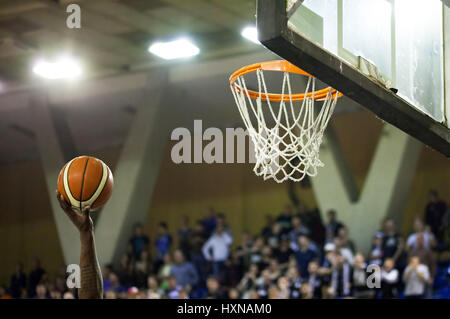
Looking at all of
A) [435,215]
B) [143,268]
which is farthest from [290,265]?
[143,268]

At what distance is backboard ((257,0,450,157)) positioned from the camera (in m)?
4.34

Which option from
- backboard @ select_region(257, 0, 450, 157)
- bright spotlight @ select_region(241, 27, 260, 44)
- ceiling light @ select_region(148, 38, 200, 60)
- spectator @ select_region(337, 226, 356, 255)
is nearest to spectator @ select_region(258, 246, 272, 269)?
spectator @ select_region(337, 226, 356, 255)

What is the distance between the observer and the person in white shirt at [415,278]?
1128 cm

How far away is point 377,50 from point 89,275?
2.46 metres

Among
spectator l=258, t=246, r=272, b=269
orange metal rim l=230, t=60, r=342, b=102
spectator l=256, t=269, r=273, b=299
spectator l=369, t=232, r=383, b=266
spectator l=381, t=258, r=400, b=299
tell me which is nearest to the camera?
orange metal rim l=230, t=60, r=342, b=102

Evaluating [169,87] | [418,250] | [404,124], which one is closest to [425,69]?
[404,124]

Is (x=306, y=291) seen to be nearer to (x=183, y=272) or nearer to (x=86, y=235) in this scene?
(x=183, y=272)

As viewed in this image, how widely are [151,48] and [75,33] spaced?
147 centimetres

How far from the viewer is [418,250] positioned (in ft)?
39.2

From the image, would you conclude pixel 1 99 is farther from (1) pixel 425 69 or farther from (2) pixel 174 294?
(1) pixel 425 69

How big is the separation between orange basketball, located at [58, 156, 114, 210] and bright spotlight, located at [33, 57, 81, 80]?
1019cm

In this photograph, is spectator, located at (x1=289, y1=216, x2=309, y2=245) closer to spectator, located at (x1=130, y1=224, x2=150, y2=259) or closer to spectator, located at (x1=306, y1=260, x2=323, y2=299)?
spectator, located at (x1=306, y1=260, x2=323, y2=299)

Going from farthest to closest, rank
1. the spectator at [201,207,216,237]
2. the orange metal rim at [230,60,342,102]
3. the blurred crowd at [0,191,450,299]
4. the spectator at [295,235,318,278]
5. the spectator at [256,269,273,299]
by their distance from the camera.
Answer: the spectator at [201,207,216,237]
the spectator at [295,235,318,278]
the spectator at [256,269,273,299]
the blurred crowd at [0,191,450,299]
the orange metal rim at [230,60,342,102]

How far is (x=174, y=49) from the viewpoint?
47.9 feet
